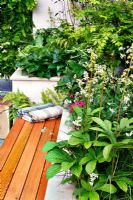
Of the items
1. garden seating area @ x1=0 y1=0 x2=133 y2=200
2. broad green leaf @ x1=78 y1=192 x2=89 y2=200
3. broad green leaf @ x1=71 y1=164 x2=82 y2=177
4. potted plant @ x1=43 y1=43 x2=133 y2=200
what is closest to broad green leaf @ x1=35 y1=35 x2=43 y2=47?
garden seating area @ x1=0 y1=0 x2=133 y2=200

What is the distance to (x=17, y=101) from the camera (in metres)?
4.09

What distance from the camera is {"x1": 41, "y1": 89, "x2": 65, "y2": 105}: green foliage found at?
13.4 feet

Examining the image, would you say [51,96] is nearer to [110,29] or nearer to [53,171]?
[110,29]

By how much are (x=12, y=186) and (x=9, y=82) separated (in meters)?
2.55

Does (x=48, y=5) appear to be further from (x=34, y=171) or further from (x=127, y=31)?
(x=34, y=171)

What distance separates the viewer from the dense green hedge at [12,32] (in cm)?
491

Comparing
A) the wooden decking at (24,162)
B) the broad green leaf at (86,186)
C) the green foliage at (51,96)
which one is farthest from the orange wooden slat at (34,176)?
the green foliage at (51,96)

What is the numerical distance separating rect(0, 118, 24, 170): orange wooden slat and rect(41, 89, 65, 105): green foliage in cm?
47

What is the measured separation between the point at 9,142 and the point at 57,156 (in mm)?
1285

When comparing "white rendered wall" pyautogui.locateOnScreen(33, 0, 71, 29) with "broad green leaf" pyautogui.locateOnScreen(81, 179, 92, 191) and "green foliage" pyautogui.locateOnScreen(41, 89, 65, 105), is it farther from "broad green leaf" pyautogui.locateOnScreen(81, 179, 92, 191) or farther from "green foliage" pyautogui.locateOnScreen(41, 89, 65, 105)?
"broad green leaf" pyautogui.locateOnScreen(81, 179, 92, 191)

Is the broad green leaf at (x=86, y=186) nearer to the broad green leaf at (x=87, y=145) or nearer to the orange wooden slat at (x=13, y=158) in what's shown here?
the broad green leaf at (x=87, y=145)

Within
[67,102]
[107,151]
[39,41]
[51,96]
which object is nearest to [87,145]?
[107,151]

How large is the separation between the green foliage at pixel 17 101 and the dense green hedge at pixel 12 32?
37.4 inches

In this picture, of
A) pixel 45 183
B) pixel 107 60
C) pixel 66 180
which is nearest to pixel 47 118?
pixel 107 60
